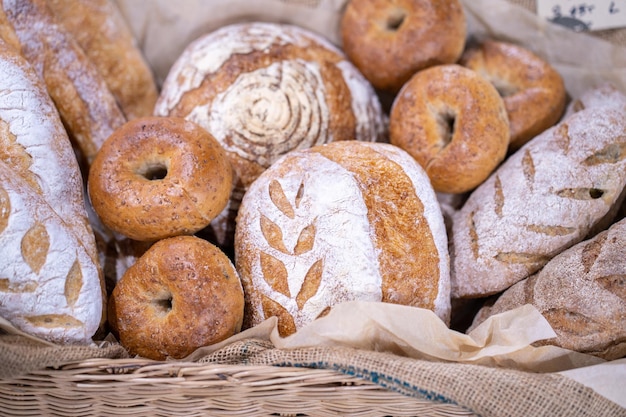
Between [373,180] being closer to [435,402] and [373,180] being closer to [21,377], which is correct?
[435,402]

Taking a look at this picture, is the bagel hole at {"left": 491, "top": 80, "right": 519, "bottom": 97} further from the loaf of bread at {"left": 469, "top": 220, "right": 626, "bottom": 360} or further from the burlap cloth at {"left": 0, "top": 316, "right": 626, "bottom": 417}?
the burlap cloth at {"left": 0, "top": 316, "right": 626, "bottom": 417}

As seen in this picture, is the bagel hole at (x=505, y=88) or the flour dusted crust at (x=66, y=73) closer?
the flour dusted crust at (x=66, y=73)

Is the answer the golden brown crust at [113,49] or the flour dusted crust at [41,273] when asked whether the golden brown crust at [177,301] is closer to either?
the flour dusted crust at [41,273]

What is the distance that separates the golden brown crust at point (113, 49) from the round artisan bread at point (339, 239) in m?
0.66

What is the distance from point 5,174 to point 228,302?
553 mm

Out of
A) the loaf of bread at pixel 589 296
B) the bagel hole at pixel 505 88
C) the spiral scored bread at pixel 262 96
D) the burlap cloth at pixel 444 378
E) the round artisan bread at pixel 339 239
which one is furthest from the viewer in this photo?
the bagel hole at pixel 505 88

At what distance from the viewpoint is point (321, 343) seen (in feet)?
4.11

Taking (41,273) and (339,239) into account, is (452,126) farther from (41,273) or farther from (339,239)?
(41,273)

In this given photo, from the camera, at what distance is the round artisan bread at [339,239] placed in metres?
1.37

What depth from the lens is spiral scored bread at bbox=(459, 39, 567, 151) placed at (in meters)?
1.73

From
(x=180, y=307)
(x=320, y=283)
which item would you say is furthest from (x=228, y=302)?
(x=320, y=283)

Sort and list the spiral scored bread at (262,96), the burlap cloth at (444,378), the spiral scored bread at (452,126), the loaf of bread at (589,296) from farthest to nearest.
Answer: the spiral scored bread at (262,96) < the spiral scored bread at (452,126) < the loaf of bread at (589,296) < the burlap cloth at (444,378)

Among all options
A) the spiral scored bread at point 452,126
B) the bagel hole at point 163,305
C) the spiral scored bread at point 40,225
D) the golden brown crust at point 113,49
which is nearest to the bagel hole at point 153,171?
the spiral scored bread at point 40,225

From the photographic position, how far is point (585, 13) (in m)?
1.79
